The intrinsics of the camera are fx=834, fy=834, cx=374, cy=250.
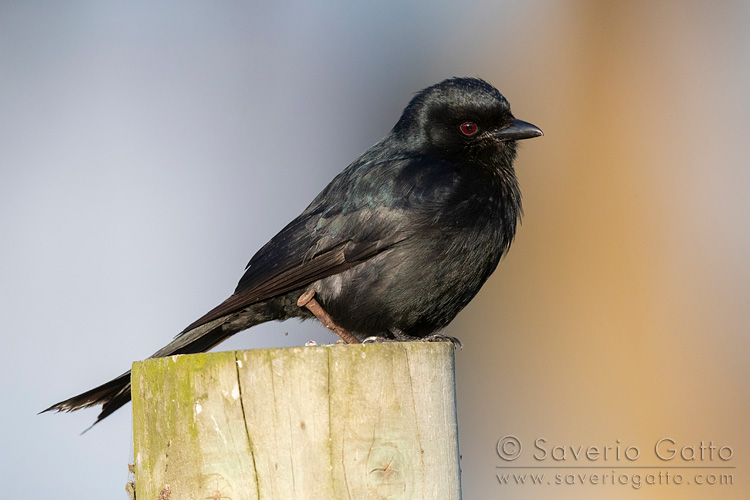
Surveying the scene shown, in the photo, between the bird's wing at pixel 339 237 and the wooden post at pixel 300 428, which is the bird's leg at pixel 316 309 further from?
the wooden post at pixel 300 428

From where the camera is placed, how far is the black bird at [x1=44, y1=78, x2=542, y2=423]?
13.3 ft

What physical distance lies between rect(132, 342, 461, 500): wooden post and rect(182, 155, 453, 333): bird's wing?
1.60 metres

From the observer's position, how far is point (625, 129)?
799 cm

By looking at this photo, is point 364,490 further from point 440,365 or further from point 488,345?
point 488,345

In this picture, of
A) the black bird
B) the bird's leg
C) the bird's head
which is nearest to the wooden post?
the black bird

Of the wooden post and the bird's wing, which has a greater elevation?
the bird's wing

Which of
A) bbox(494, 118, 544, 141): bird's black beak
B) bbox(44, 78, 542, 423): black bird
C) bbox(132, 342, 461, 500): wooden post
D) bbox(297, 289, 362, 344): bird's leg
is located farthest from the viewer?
bbox(494, 118, 544, 141): bird's black beak

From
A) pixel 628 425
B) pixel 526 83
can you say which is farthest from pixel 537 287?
pixel 526 83

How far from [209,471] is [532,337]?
18.3 feet

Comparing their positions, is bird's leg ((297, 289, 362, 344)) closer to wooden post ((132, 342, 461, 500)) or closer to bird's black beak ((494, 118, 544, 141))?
bird's black beak ((494, 118, 544, 141))

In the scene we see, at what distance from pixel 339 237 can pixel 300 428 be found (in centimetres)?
197

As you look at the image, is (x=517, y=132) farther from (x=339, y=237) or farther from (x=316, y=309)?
(x=316, y=309)

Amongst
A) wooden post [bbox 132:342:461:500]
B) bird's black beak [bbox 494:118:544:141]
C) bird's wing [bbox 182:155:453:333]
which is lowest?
wooden post [bbox 132:342:461:500]

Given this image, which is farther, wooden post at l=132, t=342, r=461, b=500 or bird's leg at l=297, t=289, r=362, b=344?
bird's leg at l=297, t=289, r=362, b=344
